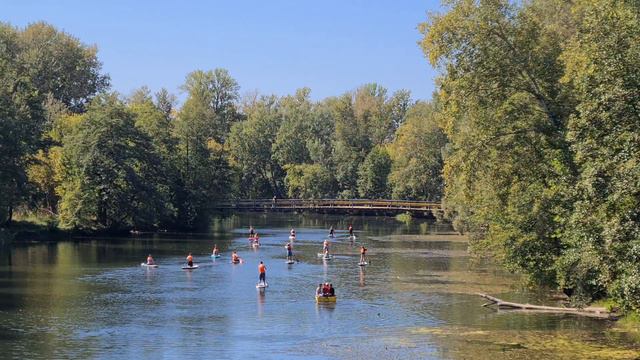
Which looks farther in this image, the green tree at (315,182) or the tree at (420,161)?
the green tree at (315,182)

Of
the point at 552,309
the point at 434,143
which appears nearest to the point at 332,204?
the point at 434,143

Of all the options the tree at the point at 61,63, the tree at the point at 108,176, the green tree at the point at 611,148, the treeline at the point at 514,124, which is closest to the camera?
the green tree at the point at 611,148

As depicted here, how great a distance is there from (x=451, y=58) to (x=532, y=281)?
12996mm

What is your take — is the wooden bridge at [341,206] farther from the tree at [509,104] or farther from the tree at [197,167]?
the tree at [509,104]

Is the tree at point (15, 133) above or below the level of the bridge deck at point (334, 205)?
above

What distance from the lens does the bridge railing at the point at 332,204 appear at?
134625 millimetres

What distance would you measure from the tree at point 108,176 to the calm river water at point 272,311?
12.4 m

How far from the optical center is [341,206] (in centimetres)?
14712

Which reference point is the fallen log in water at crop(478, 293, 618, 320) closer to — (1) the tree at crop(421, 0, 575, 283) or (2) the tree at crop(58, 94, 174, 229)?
(1) the tree at crop(421, 0, 575, 283)

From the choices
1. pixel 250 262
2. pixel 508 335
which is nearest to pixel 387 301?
pixel 508 335

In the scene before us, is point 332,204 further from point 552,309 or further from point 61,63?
point 552,309

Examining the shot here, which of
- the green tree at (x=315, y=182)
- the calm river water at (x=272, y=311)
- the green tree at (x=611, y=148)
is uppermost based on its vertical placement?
the green tree at (x=315, y=182)

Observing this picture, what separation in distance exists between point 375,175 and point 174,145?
49.2 metres

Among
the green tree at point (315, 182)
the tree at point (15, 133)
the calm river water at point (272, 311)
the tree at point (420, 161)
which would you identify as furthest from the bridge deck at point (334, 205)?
the calm river water at point (272, 311)
